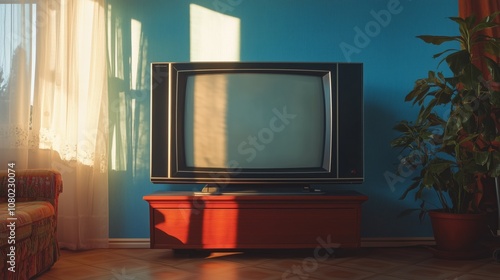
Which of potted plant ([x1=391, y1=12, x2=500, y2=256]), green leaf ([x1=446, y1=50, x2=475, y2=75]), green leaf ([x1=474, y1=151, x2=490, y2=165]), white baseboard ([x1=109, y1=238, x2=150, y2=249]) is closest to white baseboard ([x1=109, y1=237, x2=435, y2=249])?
white baseboard ([x1=109, y1=238, x2=150, y2=249])

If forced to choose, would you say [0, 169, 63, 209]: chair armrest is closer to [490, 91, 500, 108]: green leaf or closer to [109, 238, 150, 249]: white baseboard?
[109, 238, 150, 249]: white baseboard

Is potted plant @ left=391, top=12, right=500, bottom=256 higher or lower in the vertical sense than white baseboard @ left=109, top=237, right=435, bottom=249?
higher

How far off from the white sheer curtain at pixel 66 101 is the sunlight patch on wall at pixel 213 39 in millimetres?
597

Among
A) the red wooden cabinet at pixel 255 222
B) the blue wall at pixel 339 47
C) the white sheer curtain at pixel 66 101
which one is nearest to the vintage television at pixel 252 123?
the red wooden cabinet at pixel 255 222

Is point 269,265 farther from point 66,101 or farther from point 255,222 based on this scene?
point 66,101

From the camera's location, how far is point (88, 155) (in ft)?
10.3

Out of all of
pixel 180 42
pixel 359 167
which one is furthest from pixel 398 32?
pixel 180 42

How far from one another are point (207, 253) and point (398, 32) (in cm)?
191

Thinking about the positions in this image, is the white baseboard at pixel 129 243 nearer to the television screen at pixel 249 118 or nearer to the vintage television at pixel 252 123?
the vintage television at pixel 252 123

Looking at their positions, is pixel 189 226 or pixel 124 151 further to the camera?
pixel 124 151

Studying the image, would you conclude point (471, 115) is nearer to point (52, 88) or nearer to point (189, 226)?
point (189, 226)

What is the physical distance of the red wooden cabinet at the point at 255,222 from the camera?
2811 millimetres

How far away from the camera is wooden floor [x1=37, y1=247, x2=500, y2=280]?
97.3 inches

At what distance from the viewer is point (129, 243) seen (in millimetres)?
3217
